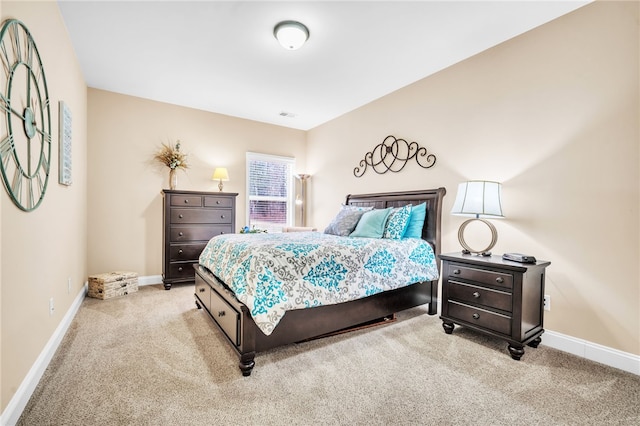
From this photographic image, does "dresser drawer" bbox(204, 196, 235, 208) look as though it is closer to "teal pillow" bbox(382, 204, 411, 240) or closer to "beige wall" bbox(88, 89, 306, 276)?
"beige wall" bbox(88, 89, 306, 276)

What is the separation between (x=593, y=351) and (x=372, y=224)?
1980 millimetres

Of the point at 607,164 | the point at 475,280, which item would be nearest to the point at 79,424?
the point at 475,280

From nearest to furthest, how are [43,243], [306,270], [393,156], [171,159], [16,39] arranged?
[16,39] < [43,243] < [306,270] < [393,156] < [171,159]

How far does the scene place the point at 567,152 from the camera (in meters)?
2.35

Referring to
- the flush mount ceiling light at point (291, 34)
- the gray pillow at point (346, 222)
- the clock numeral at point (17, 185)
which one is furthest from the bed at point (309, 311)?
the flush mount ceiling light at point (291, 34)

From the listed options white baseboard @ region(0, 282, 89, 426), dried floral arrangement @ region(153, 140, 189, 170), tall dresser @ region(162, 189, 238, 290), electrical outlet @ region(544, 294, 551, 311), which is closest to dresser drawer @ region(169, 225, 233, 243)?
tall dresser @ region(162, 189, 238, 290)

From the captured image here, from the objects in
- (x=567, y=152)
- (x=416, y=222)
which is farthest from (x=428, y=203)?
(x=567, y=152)

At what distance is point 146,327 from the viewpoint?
2.67 meters

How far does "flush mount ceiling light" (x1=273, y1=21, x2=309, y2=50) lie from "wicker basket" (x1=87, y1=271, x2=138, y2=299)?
10.7 feet

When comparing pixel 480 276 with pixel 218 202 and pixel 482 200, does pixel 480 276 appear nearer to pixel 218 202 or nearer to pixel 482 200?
pixel 482 200

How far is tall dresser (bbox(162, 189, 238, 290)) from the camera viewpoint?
13.0 ft

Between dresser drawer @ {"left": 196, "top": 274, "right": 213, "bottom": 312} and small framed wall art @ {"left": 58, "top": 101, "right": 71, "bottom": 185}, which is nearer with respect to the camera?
small framed wall art @ {"left": 58, "top": 101, "right": 71, "bottom": 185}

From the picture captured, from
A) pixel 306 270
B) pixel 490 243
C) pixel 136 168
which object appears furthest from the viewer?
pixel 136 168

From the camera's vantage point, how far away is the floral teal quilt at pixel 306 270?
78.0 inches
